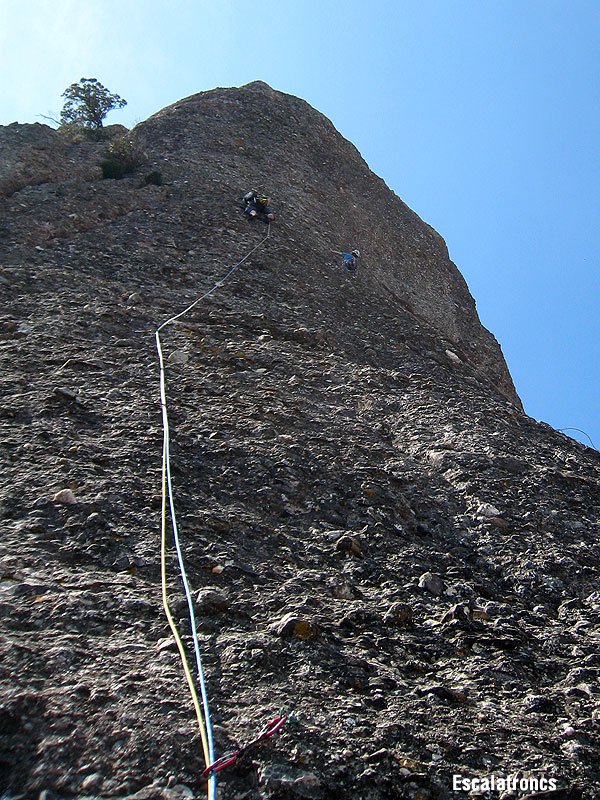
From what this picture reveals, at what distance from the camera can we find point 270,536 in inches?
216

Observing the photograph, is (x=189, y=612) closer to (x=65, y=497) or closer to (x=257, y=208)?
(x=65, y=497)

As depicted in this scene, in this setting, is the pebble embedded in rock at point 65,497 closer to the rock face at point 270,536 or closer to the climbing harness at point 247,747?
the rock face at point 270,536

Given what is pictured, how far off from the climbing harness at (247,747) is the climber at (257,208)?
10.4 meters

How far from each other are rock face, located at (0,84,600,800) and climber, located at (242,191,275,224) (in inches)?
40.8

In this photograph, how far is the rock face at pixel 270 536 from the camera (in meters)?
3.54

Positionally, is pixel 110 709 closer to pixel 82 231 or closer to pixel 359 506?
pixel 359 506

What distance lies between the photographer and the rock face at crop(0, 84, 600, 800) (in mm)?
3541

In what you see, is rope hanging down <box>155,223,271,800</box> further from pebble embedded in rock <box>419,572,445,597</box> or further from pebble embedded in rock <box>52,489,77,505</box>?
pebble embedded in rock <box>419,572,445,597</box>

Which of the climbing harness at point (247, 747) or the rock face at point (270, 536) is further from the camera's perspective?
the rock face at point (270, 536)

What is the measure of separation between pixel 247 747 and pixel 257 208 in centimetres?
1088

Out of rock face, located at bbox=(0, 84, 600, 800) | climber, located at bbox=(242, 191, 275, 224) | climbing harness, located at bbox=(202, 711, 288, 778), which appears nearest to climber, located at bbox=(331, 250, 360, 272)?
rock face, located at bbox=(0, 84, 600, 800)

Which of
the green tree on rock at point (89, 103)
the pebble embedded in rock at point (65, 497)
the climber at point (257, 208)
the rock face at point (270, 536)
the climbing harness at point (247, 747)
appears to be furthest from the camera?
the green tree on rock at point (89, 103)

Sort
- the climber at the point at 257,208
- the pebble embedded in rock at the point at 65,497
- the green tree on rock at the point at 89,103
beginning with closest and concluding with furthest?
the pebble embedded in rock at the point at 65,497 → the climber at the point at 257,208 → the green tree on rock at the point at 89,103

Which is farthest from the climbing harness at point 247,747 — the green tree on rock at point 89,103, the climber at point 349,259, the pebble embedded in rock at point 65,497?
the green tree on rock at point 89,103
